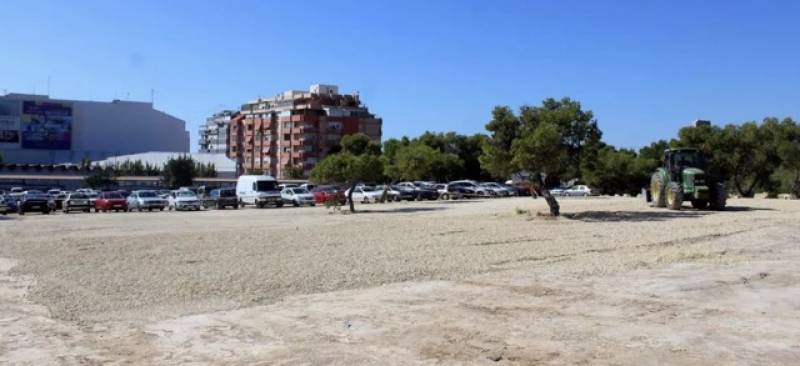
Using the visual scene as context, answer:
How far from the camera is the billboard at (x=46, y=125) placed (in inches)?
5728

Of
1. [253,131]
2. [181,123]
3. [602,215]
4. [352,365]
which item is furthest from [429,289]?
[181,123]

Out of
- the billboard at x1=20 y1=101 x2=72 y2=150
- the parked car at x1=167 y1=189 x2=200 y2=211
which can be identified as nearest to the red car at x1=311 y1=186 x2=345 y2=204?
the parked car at x1=167 y1=189 x2=200 y2=211

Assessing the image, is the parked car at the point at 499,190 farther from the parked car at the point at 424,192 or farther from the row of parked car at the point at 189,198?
the row of parked car at the point at 189,198

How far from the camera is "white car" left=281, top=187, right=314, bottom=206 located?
5404 cm

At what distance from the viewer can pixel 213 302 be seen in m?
10.8

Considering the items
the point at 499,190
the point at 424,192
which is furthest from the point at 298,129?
the point at 424,192

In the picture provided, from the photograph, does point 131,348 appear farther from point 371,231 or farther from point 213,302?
point 371,231

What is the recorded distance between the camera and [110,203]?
50.7 meters

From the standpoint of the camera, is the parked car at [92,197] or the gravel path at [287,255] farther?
the parked car at [92,197]

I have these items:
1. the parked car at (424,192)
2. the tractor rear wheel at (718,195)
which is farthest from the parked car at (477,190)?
the tractor rear wheel at (718,195)

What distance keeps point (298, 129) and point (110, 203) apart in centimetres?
10203

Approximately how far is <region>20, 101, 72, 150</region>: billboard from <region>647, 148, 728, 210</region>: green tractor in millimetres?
140993

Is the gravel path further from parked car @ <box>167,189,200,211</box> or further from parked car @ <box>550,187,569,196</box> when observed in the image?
parked car @ <box>550,187,569,196</box>

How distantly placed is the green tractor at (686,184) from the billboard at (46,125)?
141m
